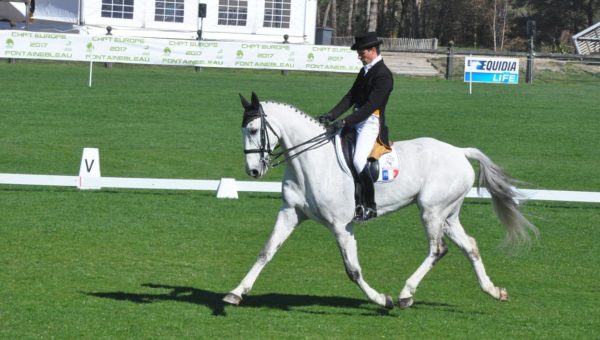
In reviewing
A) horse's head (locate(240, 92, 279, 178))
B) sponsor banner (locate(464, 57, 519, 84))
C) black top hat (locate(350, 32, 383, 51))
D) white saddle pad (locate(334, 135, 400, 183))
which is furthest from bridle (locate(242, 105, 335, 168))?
sponsor banner (locate(464, 57, 519, 84))

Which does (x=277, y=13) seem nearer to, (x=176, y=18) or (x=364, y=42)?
(x=176, y=18)

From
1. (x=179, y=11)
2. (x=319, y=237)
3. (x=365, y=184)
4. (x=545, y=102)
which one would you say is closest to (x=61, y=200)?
(x=319, y=237)

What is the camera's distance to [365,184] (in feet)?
34.8

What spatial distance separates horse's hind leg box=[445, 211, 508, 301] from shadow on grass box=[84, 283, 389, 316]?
3.55 feet

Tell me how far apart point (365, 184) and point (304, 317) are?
1.43 metres

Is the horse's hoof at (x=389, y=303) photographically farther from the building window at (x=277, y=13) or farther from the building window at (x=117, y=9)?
the building window at (x=277, y=13)

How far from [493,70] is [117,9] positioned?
1880 centimetres

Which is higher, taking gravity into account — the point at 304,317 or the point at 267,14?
the point at 267,14

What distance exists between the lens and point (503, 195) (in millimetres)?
11469

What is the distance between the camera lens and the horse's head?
402 inches

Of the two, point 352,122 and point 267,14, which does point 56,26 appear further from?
point 352,122

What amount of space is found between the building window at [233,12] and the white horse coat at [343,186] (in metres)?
43.1

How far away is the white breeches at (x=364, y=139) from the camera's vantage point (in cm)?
1053

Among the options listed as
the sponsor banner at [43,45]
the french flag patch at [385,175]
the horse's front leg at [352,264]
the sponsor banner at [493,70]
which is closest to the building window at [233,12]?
the sponsor banner at [493,70]
